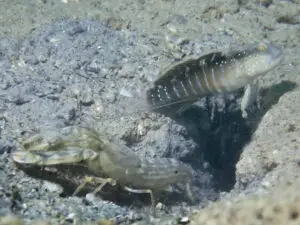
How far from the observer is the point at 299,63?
5.86m

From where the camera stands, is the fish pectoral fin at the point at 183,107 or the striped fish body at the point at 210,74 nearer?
the striped fish body at the point at 210,74

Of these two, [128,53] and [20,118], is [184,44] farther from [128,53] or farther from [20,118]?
[20,118]

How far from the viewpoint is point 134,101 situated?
193 inches

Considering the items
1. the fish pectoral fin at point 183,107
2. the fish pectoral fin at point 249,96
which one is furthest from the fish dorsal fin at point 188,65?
the fish pectoral fin at point 249,96

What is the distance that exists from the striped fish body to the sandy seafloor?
28cm

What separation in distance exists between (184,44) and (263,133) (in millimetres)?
2181

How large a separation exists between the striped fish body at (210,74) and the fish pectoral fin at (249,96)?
0.42 feet

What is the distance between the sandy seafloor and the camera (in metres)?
3.38

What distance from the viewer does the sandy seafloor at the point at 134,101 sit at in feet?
11.1

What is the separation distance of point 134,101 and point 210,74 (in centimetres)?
126

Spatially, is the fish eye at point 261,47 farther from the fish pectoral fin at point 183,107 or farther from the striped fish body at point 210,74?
the fish pectoral fin at point 183,107

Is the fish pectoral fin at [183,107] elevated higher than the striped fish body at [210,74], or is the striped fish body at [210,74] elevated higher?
the striped fish body at [210,74]

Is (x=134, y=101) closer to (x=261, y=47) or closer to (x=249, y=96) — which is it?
(x=249, y=96)

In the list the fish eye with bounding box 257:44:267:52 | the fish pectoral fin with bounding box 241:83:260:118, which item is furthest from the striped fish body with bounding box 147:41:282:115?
the fish pectoral fin with bounding box 241:83:260:118
